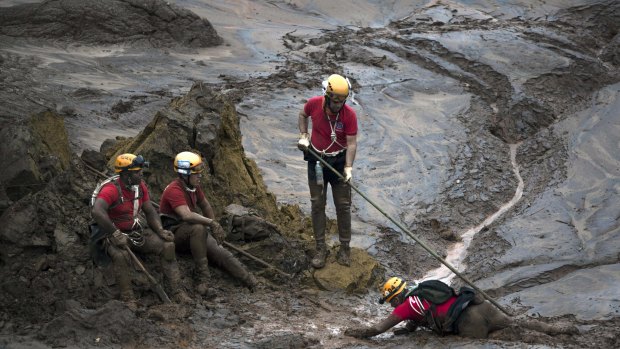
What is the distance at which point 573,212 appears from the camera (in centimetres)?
1159

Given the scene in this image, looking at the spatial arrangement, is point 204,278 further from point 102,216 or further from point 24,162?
point 24,162

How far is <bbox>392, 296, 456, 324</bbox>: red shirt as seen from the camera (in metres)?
7.29

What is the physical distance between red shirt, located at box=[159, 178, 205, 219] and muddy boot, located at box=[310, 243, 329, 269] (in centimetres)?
148

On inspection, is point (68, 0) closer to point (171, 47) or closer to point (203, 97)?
point (171, 47)

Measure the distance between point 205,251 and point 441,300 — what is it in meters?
2.29

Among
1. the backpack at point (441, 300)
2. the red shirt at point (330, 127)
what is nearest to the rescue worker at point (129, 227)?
the red shirt at point (330, 127)

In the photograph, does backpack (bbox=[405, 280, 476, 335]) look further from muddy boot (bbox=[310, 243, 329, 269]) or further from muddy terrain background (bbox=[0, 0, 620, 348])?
muddy boot (bbox=[310, 243, 329, 269])

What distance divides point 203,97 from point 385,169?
3972 millimetres

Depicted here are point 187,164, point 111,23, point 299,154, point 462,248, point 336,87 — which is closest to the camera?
point 187,164

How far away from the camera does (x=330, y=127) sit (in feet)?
28.3

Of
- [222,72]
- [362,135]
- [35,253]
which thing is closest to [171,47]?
[222,72]

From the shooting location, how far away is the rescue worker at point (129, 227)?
7441 mm

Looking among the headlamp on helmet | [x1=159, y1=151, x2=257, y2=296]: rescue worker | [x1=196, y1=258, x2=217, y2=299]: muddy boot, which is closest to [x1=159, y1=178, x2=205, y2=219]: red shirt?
[x1=159, y1=151, x2=257, y2=296]: rescue worker

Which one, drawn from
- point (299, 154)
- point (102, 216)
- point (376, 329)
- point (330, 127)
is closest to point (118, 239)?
point (102, 216)
